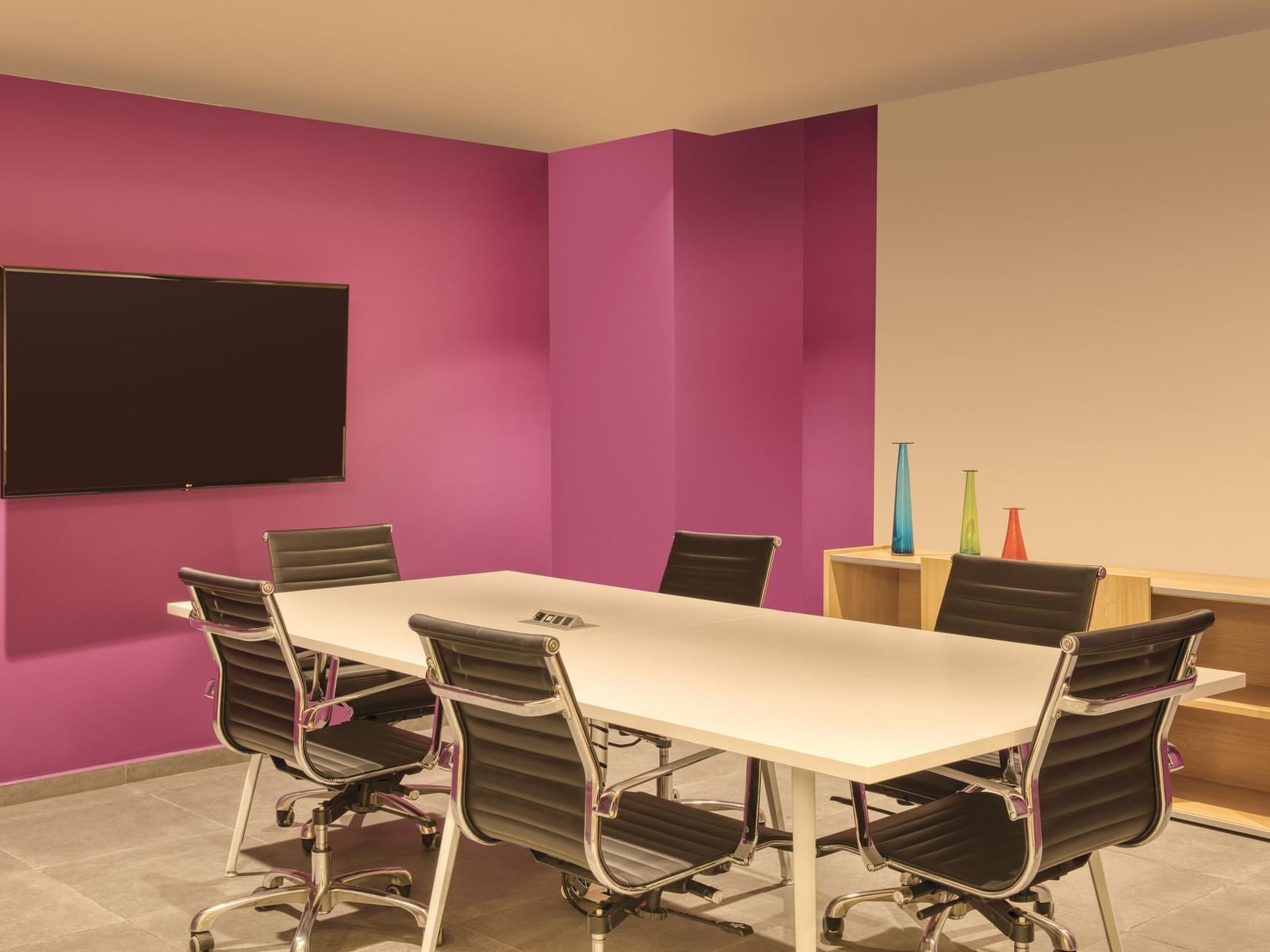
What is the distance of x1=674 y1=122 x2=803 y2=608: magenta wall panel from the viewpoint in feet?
20.3

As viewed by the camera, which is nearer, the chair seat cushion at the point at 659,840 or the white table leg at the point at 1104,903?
the chair seat cushion at the point at 659,840

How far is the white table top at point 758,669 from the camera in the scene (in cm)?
256

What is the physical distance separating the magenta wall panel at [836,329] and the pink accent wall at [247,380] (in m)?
1.50

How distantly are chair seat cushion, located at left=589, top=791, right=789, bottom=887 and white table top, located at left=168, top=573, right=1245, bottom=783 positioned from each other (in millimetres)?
308

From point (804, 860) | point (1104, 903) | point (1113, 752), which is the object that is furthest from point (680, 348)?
point (804, 860)

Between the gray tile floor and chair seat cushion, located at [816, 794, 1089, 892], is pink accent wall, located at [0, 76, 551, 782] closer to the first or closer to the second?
the gray tile floor

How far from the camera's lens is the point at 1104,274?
201 inches

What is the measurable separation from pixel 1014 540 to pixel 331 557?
2.61 m

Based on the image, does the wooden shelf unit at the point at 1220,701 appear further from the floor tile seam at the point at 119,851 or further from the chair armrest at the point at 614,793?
the floor tile seam at the point at 119,851

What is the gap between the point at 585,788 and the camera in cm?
269

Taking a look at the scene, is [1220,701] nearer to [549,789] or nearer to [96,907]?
[549,789]

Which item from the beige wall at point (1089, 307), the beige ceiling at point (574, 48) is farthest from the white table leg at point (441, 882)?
the beige wall at point (1089, 307)

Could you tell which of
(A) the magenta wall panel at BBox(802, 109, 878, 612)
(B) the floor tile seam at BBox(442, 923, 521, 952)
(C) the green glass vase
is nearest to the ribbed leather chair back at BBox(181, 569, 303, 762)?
(B) the floor tile seam at BBox(442, 923, 521, 952)

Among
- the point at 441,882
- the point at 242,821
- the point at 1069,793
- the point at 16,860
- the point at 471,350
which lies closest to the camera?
the point at 1069,793
